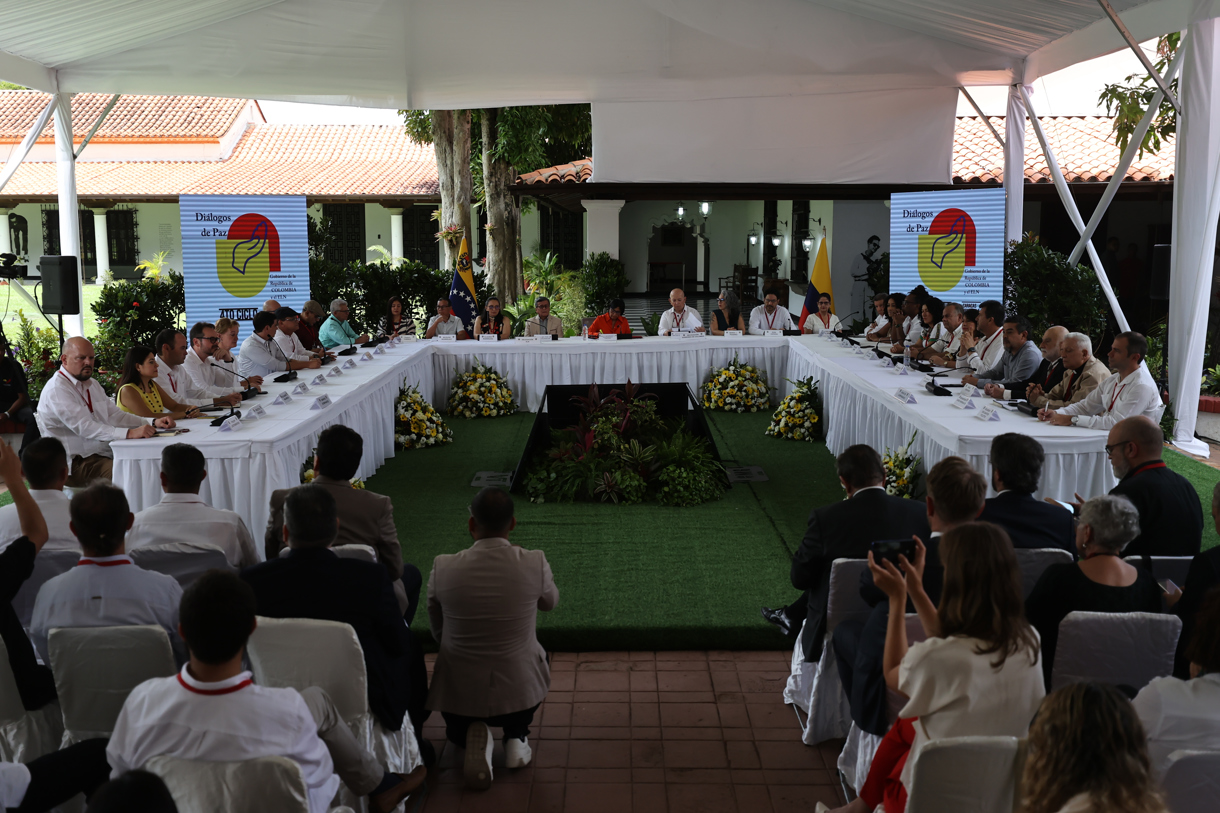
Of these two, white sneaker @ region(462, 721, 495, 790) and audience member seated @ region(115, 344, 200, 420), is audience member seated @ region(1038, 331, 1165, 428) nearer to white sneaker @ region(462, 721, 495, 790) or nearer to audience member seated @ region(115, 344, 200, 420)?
white sneaker @ region(462, 721, 495, 790)

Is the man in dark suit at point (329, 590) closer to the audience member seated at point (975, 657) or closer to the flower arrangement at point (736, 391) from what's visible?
the audience member seated at point (975, 657)

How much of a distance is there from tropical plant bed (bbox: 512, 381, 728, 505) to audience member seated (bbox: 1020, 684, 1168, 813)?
4.69 m

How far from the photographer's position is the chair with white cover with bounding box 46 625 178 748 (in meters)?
2.56

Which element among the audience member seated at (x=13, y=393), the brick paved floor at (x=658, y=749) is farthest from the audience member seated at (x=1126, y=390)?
the audience member seated at (x=13, y=393)

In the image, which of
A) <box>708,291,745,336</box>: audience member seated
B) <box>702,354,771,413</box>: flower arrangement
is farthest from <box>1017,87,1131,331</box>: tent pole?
<box>708,291,745,336</box>: audience member seated

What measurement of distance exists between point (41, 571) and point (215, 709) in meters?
1.55

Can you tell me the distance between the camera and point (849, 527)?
345 centimetres

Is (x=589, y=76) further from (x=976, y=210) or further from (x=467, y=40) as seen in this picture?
(x=976, y=210)

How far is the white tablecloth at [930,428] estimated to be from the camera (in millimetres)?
5168

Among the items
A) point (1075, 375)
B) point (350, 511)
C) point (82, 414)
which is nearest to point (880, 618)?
point (350, 511)

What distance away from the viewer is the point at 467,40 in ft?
36.3

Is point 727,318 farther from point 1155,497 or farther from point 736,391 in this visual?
point 1155,497

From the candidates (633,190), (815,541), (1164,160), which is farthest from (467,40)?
(1164,160)

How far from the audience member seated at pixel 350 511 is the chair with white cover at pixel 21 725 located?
849 millimetres
